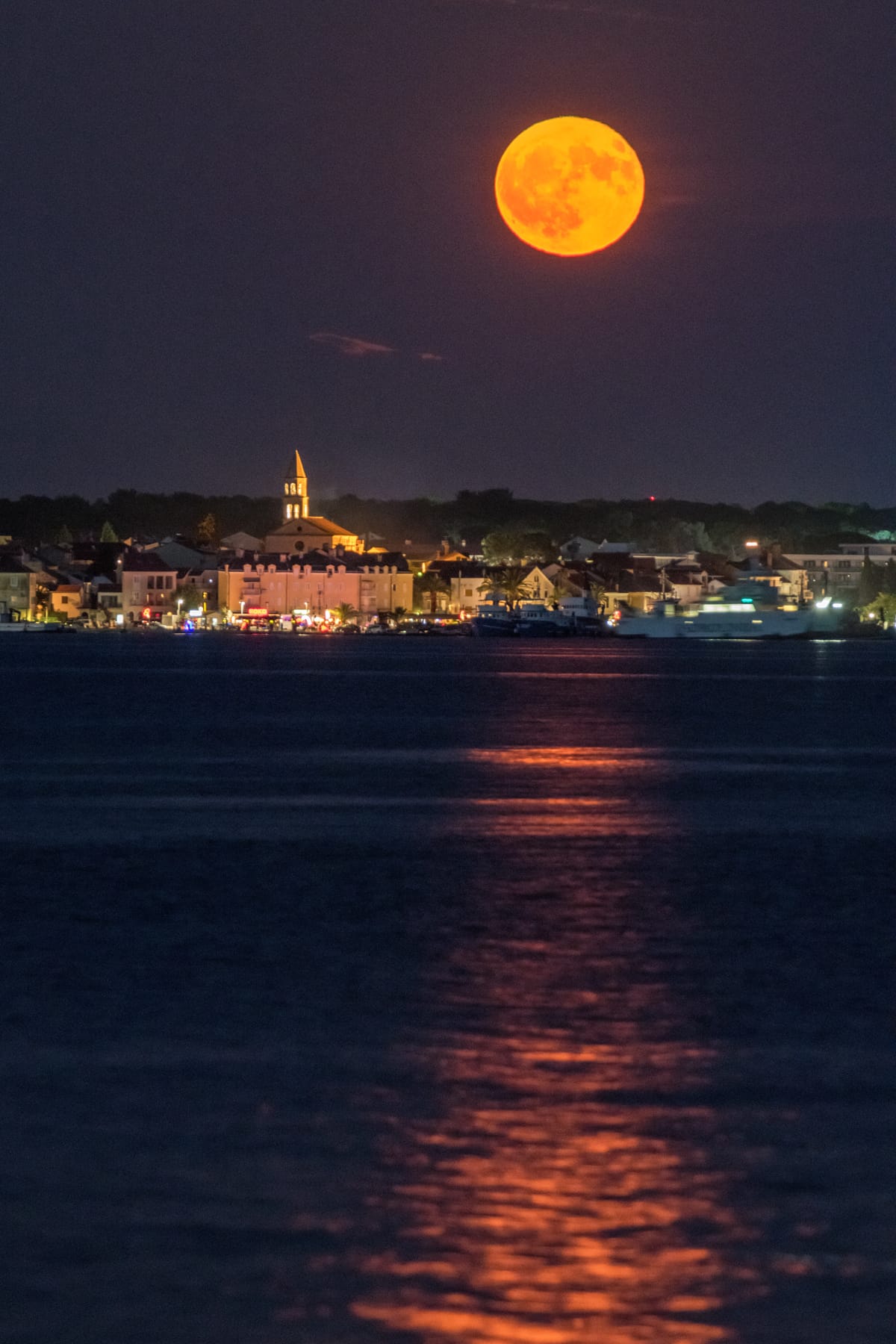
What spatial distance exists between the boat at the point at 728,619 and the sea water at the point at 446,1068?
106m

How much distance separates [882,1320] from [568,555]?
575ft

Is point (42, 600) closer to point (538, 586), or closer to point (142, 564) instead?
point (142, 564)

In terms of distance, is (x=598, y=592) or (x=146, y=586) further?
(x=146, y=586)

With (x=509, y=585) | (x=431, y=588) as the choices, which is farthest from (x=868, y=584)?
(x=431, y=588)

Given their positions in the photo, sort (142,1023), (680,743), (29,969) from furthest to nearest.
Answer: (680,743), (29,969), (142,1023)

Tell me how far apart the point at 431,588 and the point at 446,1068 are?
145 m

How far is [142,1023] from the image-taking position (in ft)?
37.0

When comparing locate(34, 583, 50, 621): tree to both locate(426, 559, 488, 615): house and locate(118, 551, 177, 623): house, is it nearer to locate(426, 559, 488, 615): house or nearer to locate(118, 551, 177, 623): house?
locate(118, 551, 177, 623): house

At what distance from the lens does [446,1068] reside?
1010cm

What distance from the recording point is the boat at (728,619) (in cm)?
13238

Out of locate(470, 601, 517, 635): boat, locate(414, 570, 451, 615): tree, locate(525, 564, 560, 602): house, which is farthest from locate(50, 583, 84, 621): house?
locate(525, 564, 560, 602): house

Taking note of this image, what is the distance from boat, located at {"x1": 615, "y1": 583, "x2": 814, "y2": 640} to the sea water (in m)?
106

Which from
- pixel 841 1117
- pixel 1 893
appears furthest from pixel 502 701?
pixel 841 1117

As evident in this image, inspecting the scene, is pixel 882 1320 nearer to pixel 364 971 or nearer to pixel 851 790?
pixel 364 971
